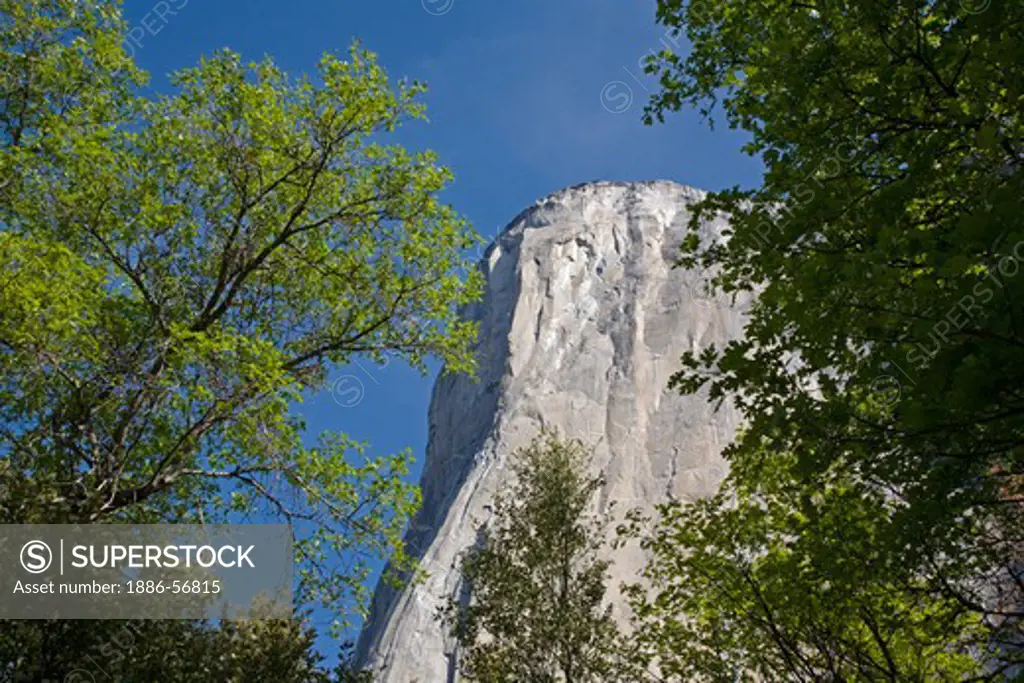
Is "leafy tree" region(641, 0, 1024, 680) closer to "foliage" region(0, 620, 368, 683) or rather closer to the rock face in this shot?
"foliage" region(0, 620, 368, 683)

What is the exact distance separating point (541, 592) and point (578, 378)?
70.6m

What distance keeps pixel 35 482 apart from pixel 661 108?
8.93 meters

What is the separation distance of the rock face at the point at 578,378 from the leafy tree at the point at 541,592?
49.7m

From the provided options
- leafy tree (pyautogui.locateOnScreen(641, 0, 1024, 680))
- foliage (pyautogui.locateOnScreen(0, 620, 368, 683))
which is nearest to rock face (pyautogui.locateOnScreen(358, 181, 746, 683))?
foliage (pyautogui.locateOnScreen(0, 620, 368, 683))

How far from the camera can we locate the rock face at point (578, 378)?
7712 cm

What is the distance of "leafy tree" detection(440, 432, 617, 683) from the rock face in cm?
4968

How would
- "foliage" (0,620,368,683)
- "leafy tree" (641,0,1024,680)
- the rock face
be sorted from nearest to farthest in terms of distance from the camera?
"leafy tree" (641,0,1024,680), "foliage" (0,620,368,683), the rock face

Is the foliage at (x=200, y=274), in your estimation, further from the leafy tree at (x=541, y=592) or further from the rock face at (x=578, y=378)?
the rock face at (x=578, y=378)

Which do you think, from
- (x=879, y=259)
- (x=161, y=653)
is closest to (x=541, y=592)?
(x=161, y=653)

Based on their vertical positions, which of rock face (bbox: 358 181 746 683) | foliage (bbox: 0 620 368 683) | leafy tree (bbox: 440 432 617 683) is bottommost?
foliage (bbox: 0 620 368 683)

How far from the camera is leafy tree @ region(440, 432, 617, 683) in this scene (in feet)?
67.5

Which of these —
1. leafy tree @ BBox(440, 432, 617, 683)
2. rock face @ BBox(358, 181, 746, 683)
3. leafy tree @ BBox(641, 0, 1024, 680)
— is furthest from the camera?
rock face @ BBox(358, 181, 746, 683)

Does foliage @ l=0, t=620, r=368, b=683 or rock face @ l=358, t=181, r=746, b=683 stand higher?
rock face @ l=358, t=181, r=746, b=683

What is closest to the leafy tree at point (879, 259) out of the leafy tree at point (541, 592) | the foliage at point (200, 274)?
the foliage at point (200, 274)
